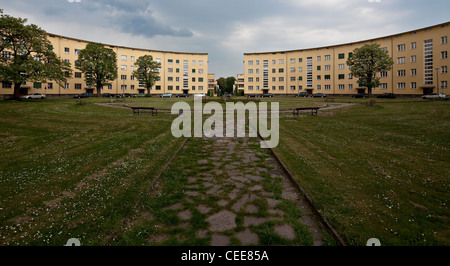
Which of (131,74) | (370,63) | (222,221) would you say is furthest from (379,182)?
(131,74)

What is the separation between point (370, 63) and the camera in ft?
183

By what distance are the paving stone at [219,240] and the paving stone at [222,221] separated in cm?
21

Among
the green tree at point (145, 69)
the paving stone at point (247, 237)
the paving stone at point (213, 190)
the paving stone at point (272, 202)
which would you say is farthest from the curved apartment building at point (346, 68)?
the paving stone at point (247, 237)

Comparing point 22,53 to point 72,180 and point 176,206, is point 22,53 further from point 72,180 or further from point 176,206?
point 176,206

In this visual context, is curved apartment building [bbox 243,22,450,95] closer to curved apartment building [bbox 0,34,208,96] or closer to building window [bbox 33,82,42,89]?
curved apartment building [bbox 0,34,208,96]

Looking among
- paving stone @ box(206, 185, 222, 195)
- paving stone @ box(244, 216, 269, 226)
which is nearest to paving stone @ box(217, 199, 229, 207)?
paving stone @ box(206, 185, 222, 195)

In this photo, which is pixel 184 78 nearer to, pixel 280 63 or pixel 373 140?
pixel 280 63

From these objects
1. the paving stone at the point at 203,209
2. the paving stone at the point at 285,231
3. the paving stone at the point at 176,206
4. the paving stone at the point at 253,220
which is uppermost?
the paving stone at the point at 176,206

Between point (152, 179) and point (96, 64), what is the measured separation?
6383 cm

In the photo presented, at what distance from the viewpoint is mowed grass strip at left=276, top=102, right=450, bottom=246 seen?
14.1 ft

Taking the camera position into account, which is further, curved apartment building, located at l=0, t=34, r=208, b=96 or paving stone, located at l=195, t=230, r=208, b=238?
curved apartment building, located at l=0, t=34, r=208, b=96

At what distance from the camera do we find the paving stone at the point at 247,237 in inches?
155

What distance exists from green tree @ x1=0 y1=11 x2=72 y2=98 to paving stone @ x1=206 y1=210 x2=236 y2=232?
39.9 metres

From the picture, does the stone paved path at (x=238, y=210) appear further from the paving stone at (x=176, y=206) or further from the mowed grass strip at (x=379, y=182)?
the mowed grass strip at (x=379, y=182)
